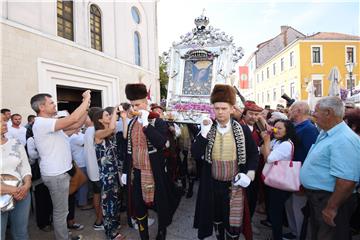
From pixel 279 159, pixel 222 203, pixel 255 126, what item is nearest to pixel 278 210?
pixel 279 159

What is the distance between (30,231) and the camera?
12.2 feet

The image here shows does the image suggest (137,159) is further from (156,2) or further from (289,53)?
(289,53)

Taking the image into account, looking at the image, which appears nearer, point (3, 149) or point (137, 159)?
point (3, 149)

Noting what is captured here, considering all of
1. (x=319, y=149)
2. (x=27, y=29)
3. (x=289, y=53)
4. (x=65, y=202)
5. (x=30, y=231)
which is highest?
(x=289, y=53)

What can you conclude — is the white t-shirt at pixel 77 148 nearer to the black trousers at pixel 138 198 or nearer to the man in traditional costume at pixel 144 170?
the man in traditional costume at pixel 144 170

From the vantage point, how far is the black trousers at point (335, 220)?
2.25 meters

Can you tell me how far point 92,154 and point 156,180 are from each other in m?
1.24

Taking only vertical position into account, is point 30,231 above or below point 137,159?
below

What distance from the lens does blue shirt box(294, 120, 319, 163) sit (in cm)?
299

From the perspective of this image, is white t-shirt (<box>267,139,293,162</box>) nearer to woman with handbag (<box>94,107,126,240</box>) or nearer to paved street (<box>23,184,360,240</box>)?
paved street (<box>23,184,360,240</box>)

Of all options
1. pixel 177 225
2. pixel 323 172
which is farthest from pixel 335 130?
pixel 177 225

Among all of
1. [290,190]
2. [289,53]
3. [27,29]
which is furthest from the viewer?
[289,53]

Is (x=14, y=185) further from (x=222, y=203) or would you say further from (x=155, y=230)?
(x=222, y=203)

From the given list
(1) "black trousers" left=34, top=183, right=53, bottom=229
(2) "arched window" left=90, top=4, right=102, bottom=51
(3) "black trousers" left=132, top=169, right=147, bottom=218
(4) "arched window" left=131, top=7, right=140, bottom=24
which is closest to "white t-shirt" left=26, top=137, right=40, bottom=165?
(1) "black trousers" left=34, top=183, right=53, bottom=229
